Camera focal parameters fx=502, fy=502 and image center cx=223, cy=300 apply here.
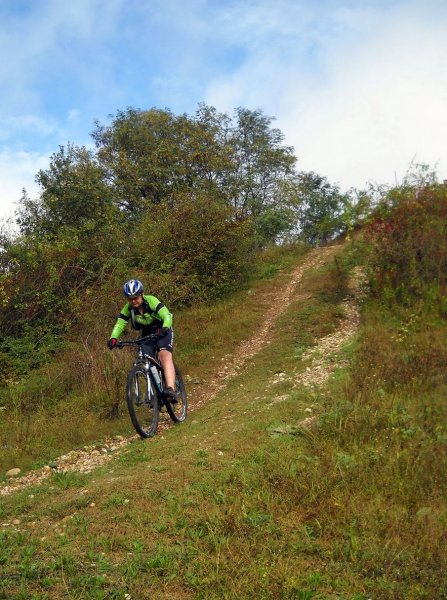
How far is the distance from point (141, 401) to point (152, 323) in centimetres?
125

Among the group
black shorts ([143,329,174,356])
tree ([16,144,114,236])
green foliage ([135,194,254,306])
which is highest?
tree ([16,144,114,236])

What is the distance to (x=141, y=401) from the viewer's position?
7.28 metres

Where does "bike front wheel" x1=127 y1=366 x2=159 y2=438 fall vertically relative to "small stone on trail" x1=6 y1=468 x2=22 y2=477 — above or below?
above

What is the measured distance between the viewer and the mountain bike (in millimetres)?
7156

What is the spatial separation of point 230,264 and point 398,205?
6039 millimetres

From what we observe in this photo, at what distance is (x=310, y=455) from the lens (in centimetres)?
551

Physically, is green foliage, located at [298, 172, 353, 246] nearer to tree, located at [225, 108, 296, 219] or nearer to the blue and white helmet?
tree, located at [225, 108, 296, 219]

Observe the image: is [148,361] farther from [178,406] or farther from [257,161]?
[257,161]

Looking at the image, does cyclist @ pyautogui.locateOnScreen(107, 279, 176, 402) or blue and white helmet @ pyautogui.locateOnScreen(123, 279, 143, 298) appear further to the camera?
cyclist @ pyautogui.locateOnScreen(107, 279, 176, 402)

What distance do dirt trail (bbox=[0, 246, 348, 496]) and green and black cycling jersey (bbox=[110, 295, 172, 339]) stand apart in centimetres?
167

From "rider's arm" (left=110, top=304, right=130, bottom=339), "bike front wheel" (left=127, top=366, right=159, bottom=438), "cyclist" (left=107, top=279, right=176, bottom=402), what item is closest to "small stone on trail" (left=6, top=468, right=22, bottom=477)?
"bike front wheel" (left=127, top=366, right=159, bottom=438)

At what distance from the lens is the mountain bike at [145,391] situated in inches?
282

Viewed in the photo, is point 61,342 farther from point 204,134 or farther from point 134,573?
point 204,134

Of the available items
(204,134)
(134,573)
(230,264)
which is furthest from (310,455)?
(204,134)
